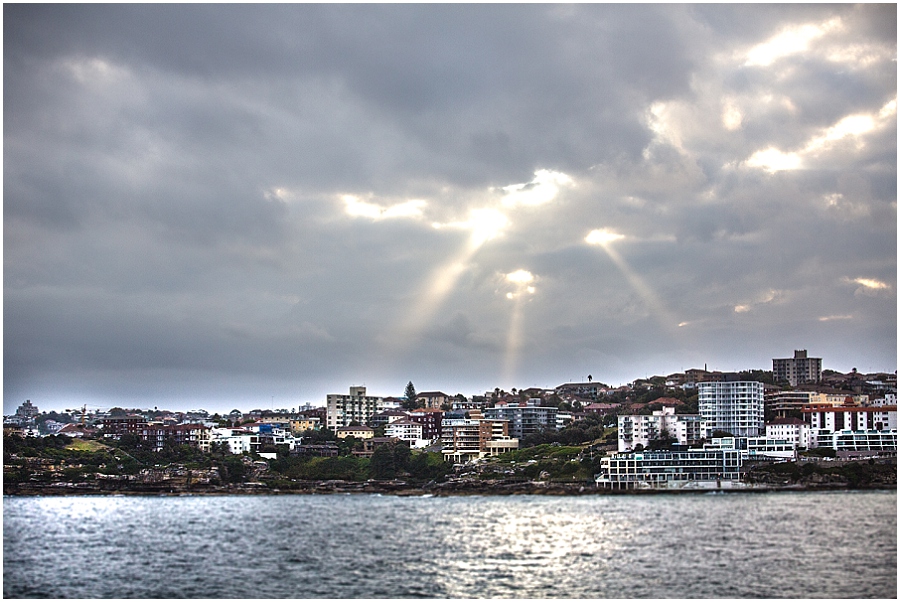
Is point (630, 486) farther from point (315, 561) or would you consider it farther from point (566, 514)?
point (315, 561)

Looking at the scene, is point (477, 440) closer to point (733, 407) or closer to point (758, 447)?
point (733, 407)

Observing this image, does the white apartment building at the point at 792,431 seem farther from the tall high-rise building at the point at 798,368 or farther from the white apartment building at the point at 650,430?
the tall high-rise building at the point at 798,368

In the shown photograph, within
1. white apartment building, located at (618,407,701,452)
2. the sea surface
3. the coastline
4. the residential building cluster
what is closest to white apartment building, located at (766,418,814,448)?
the residential building cluster

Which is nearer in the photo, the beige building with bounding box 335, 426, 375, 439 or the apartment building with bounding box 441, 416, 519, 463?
the apartment building with bounding box 441, 416, 519, 463

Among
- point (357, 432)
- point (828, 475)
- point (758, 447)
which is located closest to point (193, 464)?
point (357, 432)

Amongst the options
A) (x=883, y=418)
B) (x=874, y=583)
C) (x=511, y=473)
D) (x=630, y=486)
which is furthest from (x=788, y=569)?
(x=883, y=418)

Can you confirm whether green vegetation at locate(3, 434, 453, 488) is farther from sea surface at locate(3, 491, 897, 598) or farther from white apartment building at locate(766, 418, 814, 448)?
white apartment building at locate(766, 418, 814, 448)
